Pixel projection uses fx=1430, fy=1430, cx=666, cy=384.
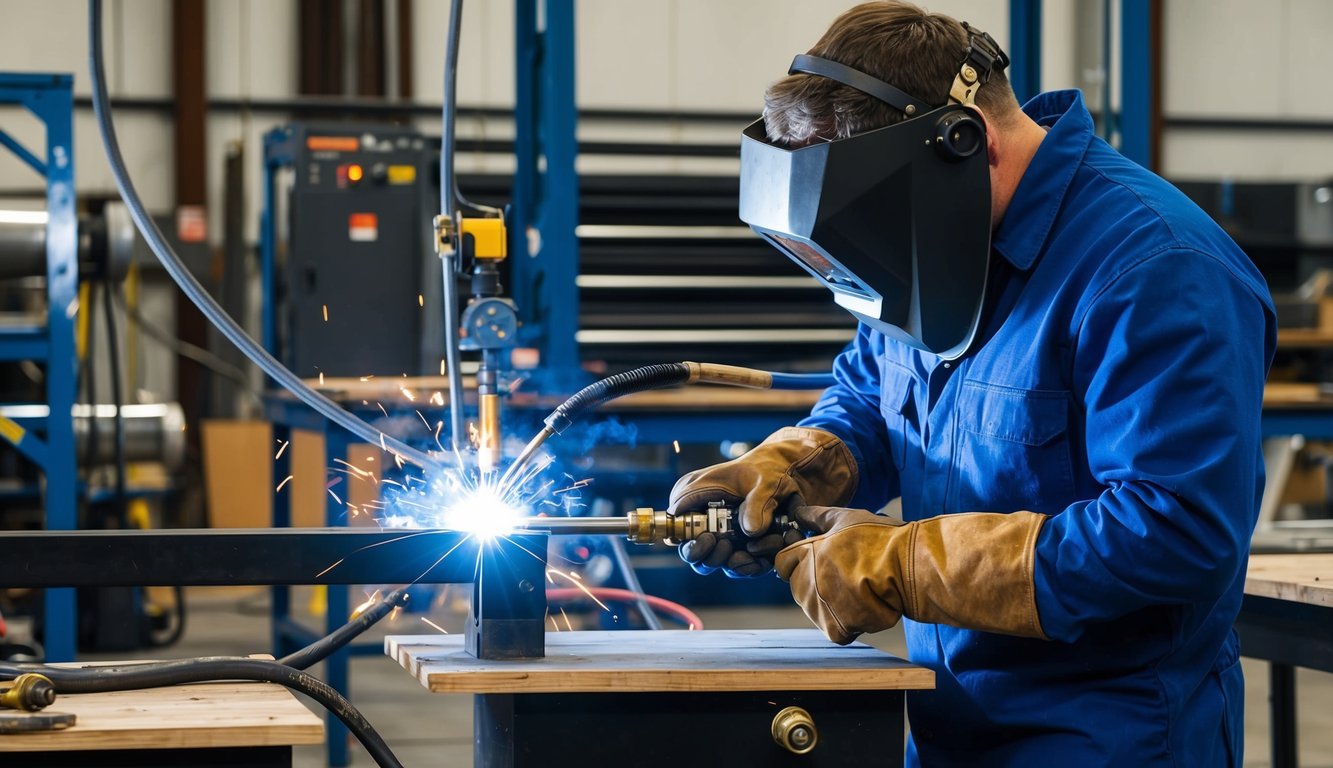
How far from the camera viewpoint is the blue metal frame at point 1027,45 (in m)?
4.49

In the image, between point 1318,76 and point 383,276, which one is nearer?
point 383,276

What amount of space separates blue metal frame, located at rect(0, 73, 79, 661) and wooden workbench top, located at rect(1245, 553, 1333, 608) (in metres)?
3.27

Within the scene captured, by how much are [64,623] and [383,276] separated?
1546 mm

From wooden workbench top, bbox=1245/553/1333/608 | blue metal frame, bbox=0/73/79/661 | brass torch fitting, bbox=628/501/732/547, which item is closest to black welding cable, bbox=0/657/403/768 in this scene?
brass torch fitting, bbox=628/501/732/547

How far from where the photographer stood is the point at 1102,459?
1.34 m

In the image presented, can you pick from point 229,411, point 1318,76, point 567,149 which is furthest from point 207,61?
point 1318,76

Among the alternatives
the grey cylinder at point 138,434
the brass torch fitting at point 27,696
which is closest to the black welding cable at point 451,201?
the brass torch fitting at point 27,696

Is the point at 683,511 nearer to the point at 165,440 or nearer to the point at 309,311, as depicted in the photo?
the point at 309,311

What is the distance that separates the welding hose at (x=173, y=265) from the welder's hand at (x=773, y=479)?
0.97 feet

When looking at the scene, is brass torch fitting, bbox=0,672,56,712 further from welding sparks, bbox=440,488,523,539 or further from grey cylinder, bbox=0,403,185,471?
grey cylinder, bbox=0,403,185,471

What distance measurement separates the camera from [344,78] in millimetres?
8211

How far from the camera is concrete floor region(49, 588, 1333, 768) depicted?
3.97 meters

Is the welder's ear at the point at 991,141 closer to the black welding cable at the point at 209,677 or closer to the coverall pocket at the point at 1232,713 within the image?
the coverall pocket at the point at 1232,713

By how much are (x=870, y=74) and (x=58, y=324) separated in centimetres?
342
